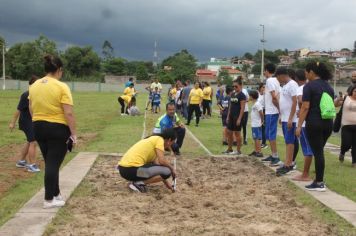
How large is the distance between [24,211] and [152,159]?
2.20m

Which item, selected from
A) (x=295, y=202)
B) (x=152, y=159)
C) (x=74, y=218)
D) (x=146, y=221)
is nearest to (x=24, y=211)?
(x=74, y=218)

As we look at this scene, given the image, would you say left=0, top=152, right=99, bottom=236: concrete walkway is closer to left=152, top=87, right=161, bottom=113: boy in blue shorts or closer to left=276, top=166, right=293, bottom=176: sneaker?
left=276, top=166, right=293, bottom=176: sneaker

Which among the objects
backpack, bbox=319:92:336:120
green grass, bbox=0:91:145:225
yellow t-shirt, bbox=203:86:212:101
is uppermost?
backpack, bbox=319:92:336:120

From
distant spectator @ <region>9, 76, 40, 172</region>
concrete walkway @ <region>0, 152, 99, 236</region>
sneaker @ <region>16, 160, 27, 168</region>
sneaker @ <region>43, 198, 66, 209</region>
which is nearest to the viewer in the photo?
concrete walkway @ <region>0, 152, 99, 236</region>

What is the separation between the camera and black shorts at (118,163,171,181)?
25.0ft

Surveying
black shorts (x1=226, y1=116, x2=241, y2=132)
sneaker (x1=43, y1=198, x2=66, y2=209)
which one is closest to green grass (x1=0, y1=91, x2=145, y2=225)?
sneaker (x1=43, y1=198, x2=66, y2=209)

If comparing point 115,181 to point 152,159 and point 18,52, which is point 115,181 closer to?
point 152,159

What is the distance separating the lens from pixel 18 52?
9344cm

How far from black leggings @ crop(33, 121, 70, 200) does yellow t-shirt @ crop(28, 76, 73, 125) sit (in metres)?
0.09

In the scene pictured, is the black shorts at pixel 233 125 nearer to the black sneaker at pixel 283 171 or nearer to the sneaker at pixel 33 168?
the black sneaker at pixel 283 171

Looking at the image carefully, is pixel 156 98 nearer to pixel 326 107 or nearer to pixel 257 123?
pixel 257 123

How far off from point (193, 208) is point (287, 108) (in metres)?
3.43

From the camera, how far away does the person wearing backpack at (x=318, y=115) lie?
770 centimetres

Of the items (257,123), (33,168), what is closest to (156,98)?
(257,123)
